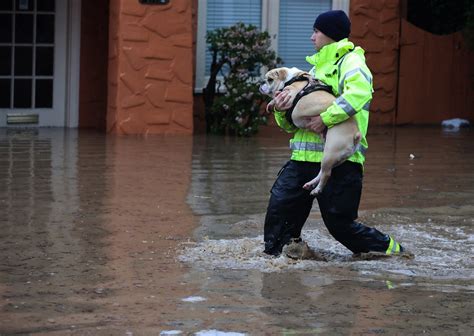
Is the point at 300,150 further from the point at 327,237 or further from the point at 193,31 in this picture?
the point at 193,31

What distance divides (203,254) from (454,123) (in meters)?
11.9

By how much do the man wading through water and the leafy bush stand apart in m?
8.30

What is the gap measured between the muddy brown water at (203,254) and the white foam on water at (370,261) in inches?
0.6

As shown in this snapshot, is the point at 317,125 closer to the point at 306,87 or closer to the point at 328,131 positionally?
the point at 328,131

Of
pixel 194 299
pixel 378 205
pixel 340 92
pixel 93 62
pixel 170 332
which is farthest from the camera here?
pixel 93 62

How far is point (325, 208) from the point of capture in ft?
22.8

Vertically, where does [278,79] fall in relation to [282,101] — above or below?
above

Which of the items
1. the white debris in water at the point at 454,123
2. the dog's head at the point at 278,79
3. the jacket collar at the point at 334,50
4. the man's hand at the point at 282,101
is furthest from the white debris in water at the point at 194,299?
the white debris in water at the point at 454,123

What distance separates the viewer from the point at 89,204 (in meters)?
9.30

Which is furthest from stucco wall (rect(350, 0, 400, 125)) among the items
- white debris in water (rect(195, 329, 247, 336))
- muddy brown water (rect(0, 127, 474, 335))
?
white debris in water (rect(195, 329, 247, 336))

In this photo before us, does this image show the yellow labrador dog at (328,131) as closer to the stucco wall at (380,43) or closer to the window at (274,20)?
the window at (274,20)

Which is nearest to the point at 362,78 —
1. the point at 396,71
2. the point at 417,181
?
the point at 417,181

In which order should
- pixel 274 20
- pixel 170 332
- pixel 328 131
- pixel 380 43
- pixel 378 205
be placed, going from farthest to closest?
pixel 380 43 < pixel 274 20 < pixel 378 205 < pixel 328 131 < pixel 170 332

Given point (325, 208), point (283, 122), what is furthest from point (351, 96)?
point (325, 208)
